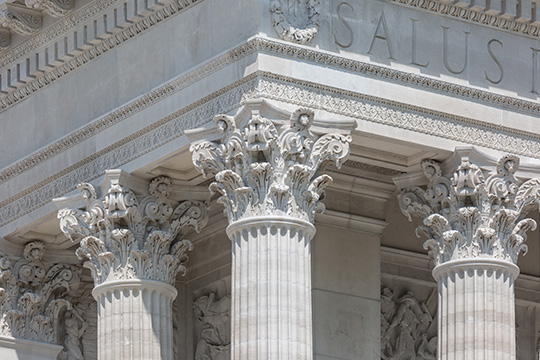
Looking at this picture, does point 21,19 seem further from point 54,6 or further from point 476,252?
point 476,252

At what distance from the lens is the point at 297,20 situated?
51.5 meters

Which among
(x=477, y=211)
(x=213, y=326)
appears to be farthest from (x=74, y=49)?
(x=477, y=211)

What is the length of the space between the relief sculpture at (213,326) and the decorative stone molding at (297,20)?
9231mm

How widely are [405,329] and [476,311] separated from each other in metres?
7.06

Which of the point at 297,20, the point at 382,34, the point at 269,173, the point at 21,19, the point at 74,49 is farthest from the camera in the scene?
the point at 21,19

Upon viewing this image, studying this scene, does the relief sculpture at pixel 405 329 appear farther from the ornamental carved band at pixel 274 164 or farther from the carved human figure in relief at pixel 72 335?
the ornamental carved band at pixel 274 164

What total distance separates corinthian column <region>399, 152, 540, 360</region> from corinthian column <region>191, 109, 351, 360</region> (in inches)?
120

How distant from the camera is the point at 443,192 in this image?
5297 cm

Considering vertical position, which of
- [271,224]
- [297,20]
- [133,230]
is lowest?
[271,224]

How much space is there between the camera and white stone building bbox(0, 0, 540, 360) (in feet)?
166

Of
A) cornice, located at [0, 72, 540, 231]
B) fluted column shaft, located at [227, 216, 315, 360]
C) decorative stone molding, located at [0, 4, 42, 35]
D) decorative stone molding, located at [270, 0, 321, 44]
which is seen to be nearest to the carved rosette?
cornice, located at [0, 72, 540, 231]

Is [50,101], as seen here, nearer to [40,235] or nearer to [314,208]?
[40,235]

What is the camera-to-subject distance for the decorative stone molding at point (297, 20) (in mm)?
51188

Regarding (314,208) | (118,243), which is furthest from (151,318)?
(314,208)
